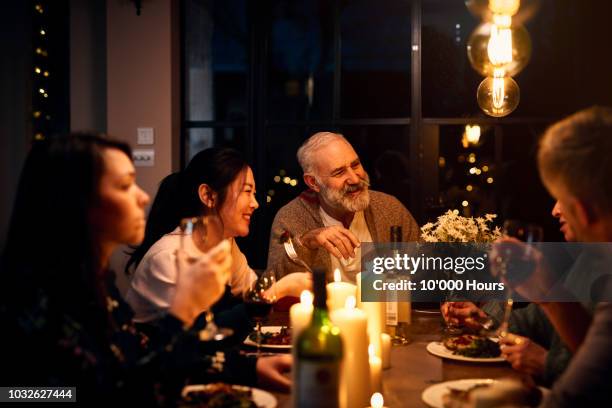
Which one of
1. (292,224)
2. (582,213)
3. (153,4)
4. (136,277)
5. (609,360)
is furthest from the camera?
(153,4)

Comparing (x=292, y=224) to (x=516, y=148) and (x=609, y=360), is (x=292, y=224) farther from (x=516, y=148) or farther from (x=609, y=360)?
(x=609, y=360)

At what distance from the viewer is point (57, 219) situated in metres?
1.36

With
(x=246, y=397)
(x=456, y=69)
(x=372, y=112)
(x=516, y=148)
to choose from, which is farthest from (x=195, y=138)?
(x=246, y=397)

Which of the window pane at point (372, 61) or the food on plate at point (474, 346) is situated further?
the window pane at point (372, 61)

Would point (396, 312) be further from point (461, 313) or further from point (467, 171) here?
point (467, 171)

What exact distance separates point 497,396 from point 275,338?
94 centimetres

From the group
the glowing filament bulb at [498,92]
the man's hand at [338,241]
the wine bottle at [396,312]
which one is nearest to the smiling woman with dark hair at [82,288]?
the wine bottle at [396,312]

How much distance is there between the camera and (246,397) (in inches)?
54.4

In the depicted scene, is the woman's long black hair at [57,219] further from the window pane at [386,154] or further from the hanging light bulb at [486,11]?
the window pane at [386,154]

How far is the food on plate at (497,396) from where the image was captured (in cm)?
114

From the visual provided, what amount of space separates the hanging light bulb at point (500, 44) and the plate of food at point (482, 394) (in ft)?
4.14

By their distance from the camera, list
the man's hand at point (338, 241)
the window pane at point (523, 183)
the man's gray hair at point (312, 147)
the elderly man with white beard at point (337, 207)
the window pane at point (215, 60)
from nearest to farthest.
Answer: the man's hand at point (338, 241), the elderly man with white beard at point (337, 207), the man's gray hair at point (312, 147), the window pane at point (523, 183), the window pane at point (215, 60)

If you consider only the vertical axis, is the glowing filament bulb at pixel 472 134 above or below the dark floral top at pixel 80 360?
above

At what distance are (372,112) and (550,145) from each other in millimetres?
2910
